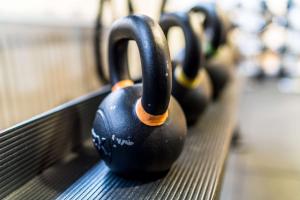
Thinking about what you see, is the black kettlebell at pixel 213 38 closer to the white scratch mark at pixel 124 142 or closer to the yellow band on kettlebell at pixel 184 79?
the yellow band on kettlebell at pixel 184 79

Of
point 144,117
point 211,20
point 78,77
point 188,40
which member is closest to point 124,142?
point 144,117

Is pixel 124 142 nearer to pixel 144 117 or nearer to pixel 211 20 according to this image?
pixel 144 117

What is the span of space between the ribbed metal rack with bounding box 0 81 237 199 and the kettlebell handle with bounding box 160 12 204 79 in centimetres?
20

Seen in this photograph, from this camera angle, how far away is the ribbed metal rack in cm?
57

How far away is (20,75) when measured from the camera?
1271 millimetres

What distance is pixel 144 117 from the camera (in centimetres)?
57

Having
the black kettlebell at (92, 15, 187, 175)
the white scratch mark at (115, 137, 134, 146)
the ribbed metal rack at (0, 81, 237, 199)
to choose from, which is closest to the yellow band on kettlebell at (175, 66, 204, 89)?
the ribbed metal rack at (0, 81, 237, 199)

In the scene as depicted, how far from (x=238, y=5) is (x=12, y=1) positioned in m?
2.40

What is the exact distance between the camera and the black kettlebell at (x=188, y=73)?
81 centimetres

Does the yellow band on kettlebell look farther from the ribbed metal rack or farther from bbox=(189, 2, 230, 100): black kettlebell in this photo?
bbox=(189, 2, 230, 100): black kettlebell

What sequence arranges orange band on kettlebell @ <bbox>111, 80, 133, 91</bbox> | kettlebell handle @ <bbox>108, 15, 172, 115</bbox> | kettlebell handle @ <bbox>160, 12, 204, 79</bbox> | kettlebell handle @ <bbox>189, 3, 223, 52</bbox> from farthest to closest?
1. kettlebell handle @ <bbox>189, 3, 223, 52</bbox>
2. kettlebell handle @ <bbox>160, 12, 204, 79</bbox>
3. orange band on kettlebell @ <bbox>111, 80, 133, 91</bbox>
4. kettlebell handle @ <bbox>108, 15, 172, 115</bbox>

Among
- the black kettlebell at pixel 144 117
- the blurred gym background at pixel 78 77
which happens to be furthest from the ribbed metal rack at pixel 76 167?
the blurred gym background at pixel 78 77

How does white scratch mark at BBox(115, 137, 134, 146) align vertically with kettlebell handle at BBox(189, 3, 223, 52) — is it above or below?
below

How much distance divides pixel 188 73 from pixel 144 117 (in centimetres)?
35
